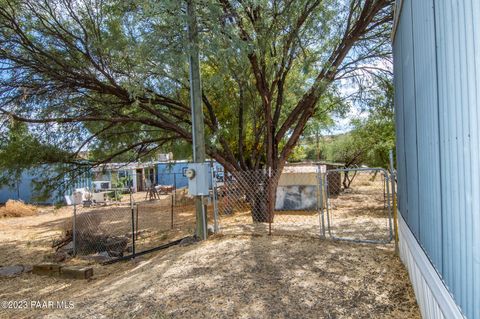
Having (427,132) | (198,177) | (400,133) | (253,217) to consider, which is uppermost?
(400,133)

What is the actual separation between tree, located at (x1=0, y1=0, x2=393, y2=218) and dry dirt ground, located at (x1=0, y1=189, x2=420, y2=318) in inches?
140

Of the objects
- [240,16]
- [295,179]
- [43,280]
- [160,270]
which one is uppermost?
[240,16]

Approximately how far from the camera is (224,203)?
45.1 feet

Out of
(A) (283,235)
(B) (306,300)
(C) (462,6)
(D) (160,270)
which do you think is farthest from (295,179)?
(C) (462,6)

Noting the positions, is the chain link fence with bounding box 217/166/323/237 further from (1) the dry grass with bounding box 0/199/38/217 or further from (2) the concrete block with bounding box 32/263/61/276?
(1) the dry grass with bounding box 0/199/38/217

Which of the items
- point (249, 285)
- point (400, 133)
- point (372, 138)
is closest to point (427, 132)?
point (400, 133)

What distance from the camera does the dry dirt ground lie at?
4184 millimetres

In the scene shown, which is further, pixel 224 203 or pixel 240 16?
pixel 224 203

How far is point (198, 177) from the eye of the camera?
7688 mm

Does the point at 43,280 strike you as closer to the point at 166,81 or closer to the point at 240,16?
the point at 166,81

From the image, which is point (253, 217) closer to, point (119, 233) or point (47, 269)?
point (119, 233)

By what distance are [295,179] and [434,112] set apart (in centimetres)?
1186

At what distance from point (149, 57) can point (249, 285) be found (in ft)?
15.9

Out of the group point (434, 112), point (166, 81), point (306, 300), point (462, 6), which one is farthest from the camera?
point (166, 81)
